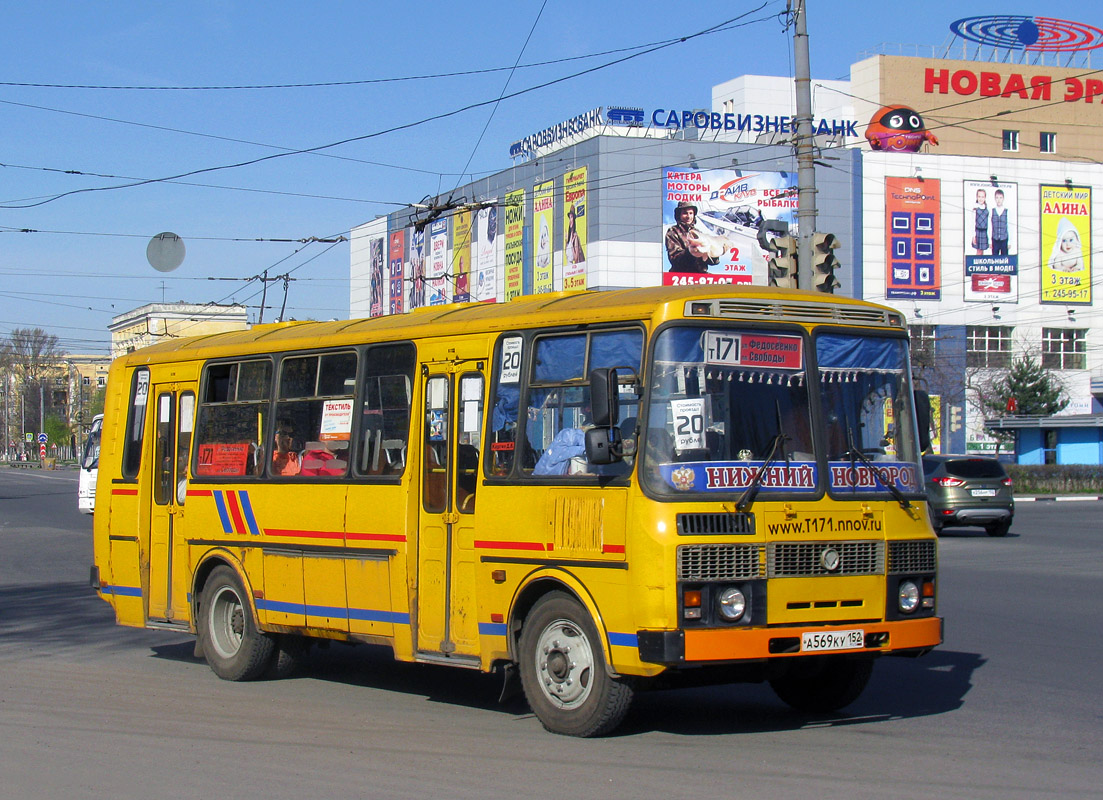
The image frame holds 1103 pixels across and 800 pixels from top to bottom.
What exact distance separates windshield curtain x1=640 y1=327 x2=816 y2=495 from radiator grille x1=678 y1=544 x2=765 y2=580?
0.33 meters

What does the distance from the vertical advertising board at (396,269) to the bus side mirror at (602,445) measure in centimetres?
8016

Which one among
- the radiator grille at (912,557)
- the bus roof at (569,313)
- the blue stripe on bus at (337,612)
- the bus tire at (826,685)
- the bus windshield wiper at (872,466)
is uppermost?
the bus roof at (569,313)

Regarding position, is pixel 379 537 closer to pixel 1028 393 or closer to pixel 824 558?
pixel 824 558

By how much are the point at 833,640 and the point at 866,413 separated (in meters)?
1.44

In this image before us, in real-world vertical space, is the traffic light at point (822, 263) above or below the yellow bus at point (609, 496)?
above

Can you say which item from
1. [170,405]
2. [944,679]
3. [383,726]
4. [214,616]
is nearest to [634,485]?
[383,726]

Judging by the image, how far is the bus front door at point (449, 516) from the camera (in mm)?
8836

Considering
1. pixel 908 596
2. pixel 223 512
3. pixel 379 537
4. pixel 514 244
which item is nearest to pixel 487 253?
pixel 514 244

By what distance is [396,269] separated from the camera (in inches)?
3511

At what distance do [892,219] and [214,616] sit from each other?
6875 centimetres

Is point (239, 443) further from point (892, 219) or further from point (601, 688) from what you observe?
point (892, 219)

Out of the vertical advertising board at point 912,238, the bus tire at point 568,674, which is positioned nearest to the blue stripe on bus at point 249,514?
the bus tire at point 568,674

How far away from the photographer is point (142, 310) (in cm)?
9412

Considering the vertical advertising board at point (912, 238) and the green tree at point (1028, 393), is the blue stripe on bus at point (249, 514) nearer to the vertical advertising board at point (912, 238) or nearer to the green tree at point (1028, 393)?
the green tree at point (1028, 393)
